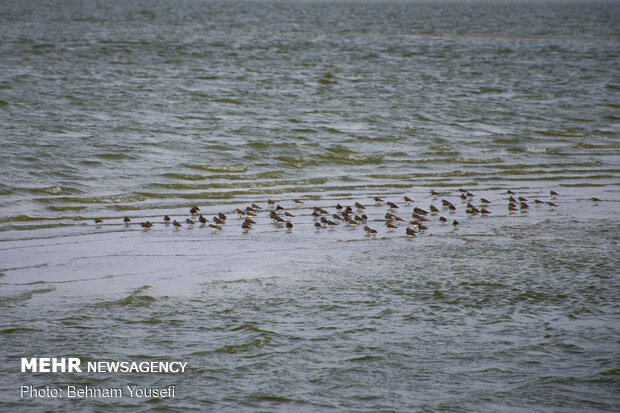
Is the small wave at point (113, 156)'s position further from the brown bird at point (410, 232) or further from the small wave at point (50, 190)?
the brown bird at point (410, 232)

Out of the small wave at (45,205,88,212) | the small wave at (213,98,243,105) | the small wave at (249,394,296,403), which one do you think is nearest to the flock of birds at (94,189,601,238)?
the small wave at (45,205,88,212)

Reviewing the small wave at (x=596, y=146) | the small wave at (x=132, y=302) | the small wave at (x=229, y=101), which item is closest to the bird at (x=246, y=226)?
the small wave at (x=132, y=302)

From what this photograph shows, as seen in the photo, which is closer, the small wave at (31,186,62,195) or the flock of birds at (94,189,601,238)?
the flock of birds at (94,189,601,238)

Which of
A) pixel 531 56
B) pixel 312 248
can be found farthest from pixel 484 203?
pixel 531 56

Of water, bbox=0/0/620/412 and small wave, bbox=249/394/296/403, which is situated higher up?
water, bbox=0/0/620/412

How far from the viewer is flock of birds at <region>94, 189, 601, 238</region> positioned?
12133 mm

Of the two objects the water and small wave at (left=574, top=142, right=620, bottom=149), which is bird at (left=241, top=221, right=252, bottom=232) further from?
small wave at (left=574, top=142, right=620, bottom=149)

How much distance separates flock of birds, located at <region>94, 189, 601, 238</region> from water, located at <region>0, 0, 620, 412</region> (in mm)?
162

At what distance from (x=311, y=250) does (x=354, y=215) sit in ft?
7.14

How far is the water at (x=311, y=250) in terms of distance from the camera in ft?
21.3

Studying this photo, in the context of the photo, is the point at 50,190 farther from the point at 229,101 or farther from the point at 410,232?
the point at 229,101

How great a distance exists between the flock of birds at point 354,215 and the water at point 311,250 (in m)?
0.16

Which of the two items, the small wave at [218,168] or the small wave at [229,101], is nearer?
the small wave at [218,168]

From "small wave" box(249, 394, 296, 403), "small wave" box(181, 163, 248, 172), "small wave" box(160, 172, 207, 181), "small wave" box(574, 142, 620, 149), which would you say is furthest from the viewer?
"small wave" box(574, 142, 620, 149)
